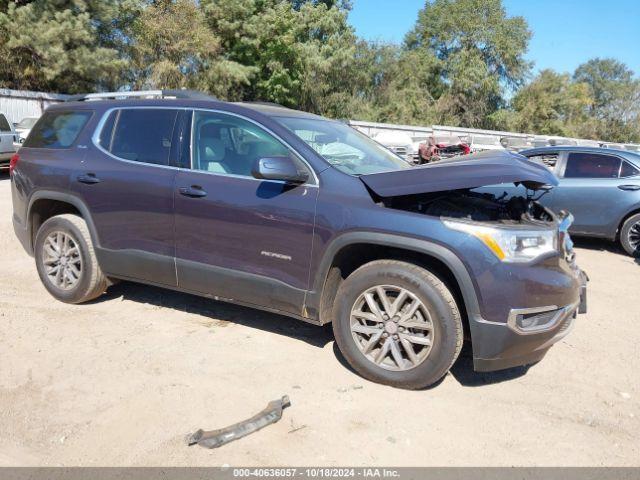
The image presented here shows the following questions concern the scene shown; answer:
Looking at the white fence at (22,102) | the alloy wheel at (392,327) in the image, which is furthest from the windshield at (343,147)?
the white fence at (22,102)

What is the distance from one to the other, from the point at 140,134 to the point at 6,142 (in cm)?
1182

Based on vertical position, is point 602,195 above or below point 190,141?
below

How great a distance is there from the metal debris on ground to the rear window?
308cm

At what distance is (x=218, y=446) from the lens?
295 cm

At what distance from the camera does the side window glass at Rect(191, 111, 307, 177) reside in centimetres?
398

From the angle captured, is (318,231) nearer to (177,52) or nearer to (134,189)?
(134,189)

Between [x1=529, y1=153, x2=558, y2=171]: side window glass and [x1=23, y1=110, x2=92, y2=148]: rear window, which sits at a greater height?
[x1=23, y1=110, x2=92, y2=148]: rear window

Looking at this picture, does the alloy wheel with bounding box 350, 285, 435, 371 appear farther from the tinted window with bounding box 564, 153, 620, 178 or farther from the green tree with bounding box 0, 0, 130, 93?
the green tree with bounding box 0, 0, 130, 93

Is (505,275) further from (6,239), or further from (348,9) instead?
(348,9)

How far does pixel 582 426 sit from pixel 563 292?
0.80 meters

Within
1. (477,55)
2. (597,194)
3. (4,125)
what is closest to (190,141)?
(597,194)

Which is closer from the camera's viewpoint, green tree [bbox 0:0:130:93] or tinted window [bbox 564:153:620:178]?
tinted window [bbox 564:153:620:178]

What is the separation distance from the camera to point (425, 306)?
3398 millimetres

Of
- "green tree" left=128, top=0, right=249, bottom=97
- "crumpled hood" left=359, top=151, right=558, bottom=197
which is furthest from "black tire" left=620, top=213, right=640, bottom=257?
"green tree" left=128, top=0, right=249, bottom=97
